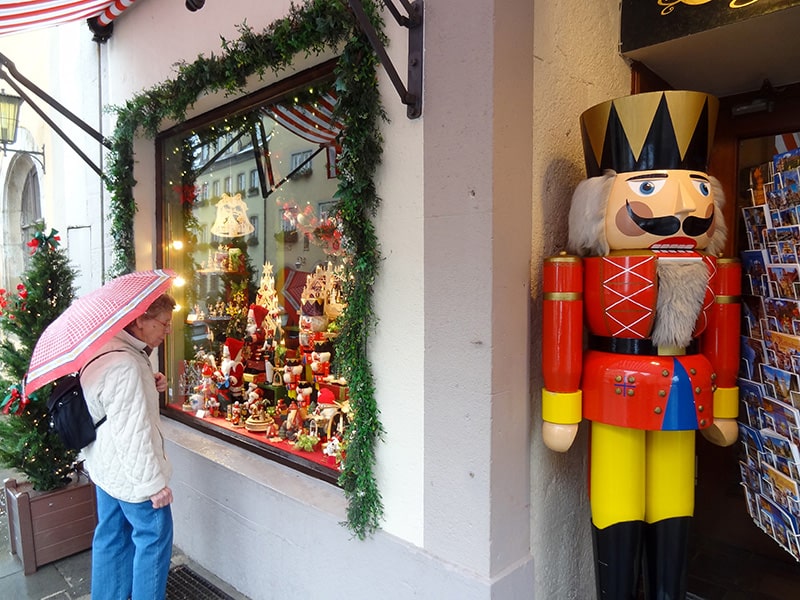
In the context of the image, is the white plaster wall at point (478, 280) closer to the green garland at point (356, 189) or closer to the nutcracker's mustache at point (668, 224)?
the green garland at point (356, 189)

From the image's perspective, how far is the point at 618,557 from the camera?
6.38 ft

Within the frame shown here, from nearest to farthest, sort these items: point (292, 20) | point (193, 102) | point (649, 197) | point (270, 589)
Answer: point (649, 197) → point (292, 20) → point (270, 589) → point (193, 102)

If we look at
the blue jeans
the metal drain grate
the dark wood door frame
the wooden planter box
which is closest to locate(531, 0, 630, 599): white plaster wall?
the dark wood door frame

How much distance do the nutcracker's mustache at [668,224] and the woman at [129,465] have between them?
231 cm

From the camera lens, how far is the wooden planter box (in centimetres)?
341

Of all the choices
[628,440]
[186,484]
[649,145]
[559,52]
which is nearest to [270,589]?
[186,484]

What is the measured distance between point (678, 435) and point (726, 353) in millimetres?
406

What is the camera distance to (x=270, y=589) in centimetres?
280

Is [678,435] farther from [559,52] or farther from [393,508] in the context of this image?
[559,52]

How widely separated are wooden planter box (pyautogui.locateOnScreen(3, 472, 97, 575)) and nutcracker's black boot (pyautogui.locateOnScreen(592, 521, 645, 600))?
140 inches

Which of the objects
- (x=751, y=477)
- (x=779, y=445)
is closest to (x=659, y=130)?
(x=779, y=445)

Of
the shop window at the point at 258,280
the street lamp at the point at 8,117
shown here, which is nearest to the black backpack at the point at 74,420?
the shop window at the point at 258,280

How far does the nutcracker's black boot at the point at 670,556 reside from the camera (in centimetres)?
198

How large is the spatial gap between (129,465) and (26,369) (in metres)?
1.81
